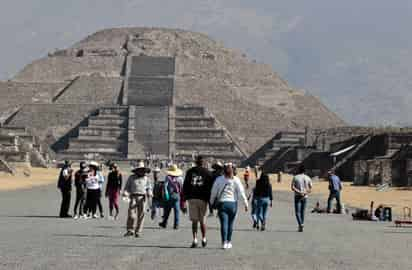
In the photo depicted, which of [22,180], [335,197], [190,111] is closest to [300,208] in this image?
[335,197]

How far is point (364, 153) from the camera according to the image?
7106 cm

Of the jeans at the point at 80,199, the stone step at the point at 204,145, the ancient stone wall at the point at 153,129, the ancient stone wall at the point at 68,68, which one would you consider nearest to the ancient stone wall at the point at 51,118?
the ancient stone wall at the point at 153,129

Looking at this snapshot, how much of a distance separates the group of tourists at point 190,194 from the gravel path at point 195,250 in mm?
422

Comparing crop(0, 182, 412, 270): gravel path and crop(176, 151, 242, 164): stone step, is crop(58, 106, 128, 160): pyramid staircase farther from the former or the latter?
crop(0, 182, 412, 270): gravel path

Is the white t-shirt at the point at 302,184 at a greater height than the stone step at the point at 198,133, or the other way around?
the white t-shirt at the point at 302,184

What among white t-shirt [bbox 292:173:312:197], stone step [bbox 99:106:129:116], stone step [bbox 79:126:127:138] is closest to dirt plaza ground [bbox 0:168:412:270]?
white t-shirt [bbox 292:173:312:197]

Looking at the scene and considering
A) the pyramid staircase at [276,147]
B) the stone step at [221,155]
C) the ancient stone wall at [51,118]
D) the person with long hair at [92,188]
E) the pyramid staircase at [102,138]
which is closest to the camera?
the person with long hair at [92,188]

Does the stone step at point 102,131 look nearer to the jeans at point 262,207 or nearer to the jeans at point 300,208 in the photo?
the jeans at point 262,207

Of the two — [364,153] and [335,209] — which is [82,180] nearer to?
[335,209]

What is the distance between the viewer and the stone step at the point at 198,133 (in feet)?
337

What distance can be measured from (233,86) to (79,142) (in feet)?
80.3

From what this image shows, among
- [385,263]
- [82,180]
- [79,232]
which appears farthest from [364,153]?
[385,263]

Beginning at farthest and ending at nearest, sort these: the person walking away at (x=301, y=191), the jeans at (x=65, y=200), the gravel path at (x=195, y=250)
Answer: the jeans at (x=65, y=200)
the person walking away at (x=301, y=191)
the gravel path at (x=195, y=250)

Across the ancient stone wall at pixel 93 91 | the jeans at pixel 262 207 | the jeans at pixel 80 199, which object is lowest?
the ancient stone wall at pixel 93 91
